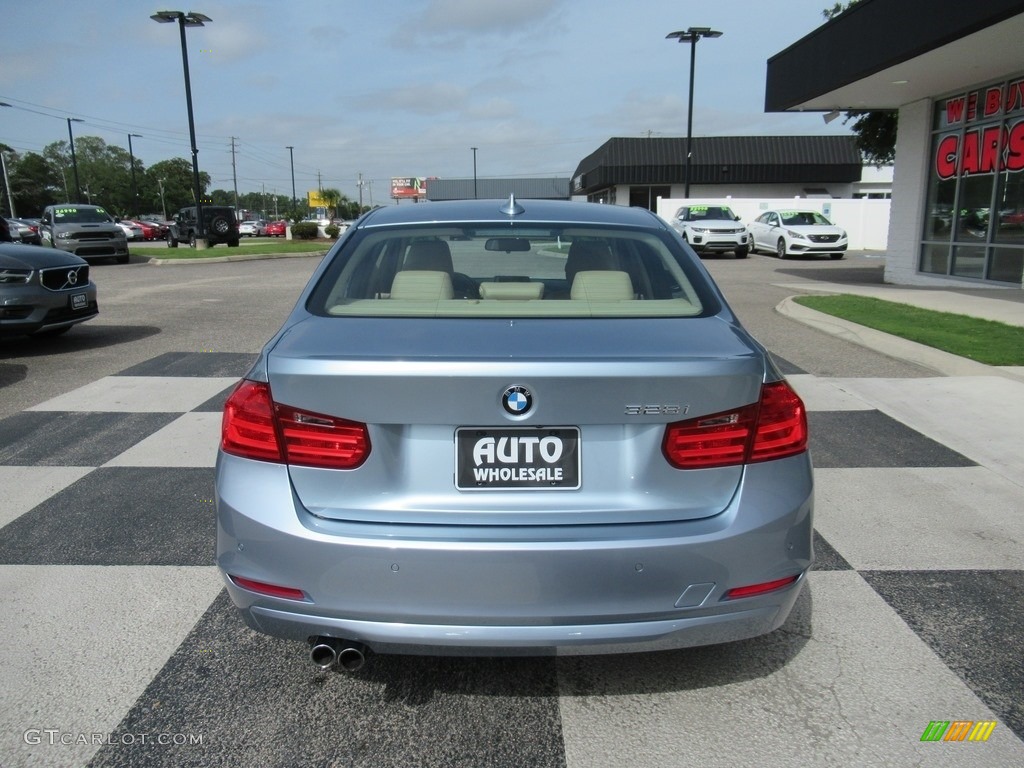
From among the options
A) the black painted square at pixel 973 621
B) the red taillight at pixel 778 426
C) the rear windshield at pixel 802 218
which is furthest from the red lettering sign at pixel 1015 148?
the red taillight at pixel 778 426

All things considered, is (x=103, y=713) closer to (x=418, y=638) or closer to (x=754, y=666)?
(x=418, y=638)

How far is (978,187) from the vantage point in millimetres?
14586

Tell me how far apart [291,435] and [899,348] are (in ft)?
26.1

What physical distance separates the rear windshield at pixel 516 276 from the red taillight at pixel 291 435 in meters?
0.55

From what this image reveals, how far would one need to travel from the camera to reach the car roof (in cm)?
330

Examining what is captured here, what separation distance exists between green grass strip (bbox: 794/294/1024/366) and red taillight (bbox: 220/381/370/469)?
726cm

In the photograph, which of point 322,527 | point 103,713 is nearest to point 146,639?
point 103,713

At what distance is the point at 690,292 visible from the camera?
9.78ft

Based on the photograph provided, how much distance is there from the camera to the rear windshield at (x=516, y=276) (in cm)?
281

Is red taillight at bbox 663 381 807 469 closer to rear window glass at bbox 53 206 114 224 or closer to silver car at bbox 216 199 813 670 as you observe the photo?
silver car at bbox 216 199 813 670

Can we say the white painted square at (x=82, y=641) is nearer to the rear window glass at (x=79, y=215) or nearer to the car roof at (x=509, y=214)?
the car roof at (x=509, y=214)

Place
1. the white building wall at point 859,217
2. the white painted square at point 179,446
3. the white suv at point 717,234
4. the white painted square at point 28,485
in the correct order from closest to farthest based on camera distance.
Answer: the white painted square at point 28,485 → the white painted square at point 179,446 → the white suv at point 717,234 → the white building wall at point 859,217

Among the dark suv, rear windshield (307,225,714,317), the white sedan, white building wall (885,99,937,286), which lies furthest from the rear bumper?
the dark suv

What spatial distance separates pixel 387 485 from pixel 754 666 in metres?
1.52
